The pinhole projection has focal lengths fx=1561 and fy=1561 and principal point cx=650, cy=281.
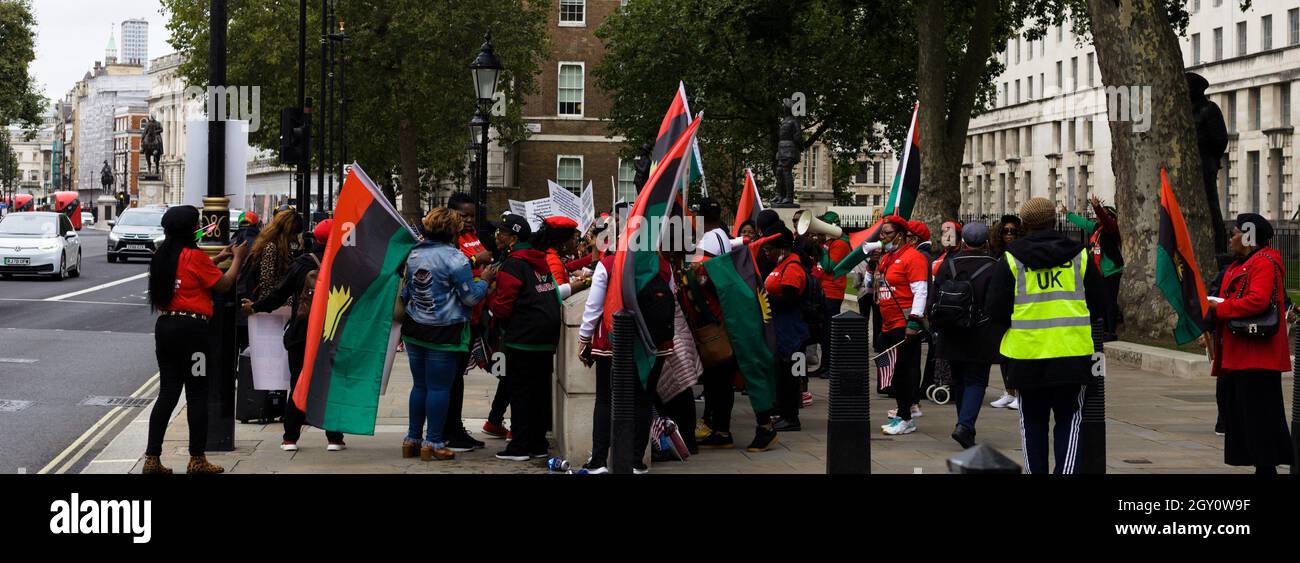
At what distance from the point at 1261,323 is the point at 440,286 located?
15.9 feet

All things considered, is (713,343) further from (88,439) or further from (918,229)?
(88,439)

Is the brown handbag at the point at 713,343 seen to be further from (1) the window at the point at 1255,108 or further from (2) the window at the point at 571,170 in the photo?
(1) the window at the point at 1255,108

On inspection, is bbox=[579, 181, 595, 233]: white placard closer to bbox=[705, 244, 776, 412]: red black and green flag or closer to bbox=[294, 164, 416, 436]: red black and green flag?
bbox=[705, 244, 776, 412]: red black and green flag

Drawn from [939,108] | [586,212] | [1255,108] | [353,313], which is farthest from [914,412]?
[1255,108]

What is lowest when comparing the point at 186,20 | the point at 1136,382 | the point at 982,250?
the point at 1136,382

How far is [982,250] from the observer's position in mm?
11594

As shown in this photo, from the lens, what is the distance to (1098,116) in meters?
77.4

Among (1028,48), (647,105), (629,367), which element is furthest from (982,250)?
(1028,48)

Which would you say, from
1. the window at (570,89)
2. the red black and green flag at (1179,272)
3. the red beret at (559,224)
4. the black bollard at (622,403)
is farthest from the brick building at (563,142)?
the black bollard at (622,403)
